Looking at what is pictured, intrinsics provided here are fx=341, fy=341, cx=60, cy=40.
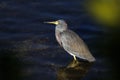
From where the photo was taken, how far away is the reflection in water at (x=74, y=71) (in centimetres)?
677

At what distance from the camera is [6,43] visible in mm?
7922

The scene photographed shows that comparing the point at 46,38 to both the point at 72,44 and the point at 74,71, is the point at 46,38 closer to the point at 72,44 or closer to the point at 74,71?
the point at 72,44

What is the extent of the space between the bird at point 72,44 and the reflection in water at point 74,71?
18cm

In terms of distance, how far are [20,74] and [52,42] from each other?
602 centimetres

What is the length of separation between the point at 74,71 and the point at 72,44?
1.91ft

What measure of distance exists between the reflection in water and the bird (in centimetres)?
18

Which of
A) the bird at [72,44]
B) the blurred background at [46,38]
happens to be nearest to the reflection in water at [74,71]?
the blurred background at [46,38]

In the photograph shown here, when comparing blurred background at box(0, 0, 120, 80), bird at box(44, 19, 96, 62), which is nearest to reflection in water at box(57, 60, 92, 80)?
blurred background at box(0, 0, 120, 80)

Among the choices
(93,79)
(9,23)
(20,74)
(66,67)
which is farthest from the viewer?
(9,23)

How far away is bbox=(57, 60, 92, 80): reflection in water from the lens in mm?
6771

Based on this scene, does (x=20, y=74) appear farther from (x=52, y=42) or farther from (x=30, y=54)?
(x=52, y=42)

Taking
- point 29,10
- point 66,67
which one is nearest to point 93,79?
point 66,67

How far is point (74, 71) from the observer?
6977 mm

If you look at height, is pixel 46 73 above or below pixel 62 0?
below
